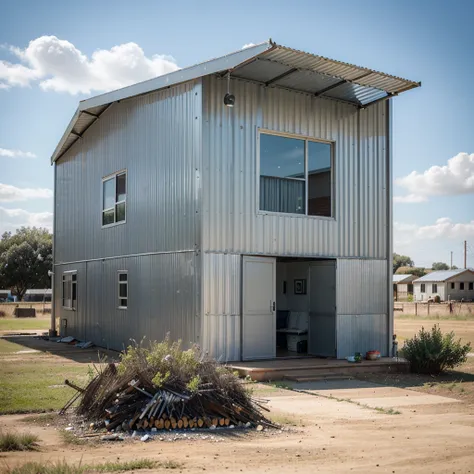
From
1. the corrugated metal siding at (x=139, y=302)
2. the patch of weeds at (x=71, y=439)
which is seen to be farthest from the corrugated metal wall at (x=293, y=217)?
the patch of weeds at (x=71, y=439)

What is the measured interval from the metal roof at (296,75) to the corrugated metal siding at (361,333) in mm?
5324

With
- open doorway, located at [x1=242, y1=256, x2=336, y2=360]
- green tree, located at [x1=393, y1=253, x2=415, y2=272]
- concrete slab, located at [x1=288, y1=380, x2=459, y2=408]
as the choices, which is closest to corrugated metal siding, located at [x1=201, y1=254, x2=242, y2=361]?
open doorway, located at [x1=242, y1=256, x2=336, y2=360]

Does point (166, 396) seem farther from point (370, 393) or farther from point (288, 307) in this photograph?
point (288, 307)

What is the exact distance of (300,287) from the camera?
17250 millimetres

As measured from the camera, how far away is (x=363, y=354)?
51.7 feet

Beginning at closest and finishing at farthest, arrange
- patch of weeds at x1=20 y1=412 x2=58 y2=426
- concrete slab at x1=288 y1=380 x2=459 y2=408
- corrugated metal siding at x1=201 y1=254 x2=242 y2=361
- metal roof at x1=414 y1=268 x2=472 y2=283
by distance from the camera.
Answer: patch of weeds at x1=20 y1=412 x2=58 y2=426
concrete slab at x1=288 y1=380 x2=459 y2=408
corrugated metal siding at x1=201 y1=254 x2=242 y2=361
metal roof at x1=414 y1=268 x2=472 y2=283

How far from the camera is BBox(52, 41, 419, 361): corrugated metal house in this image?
13922mm

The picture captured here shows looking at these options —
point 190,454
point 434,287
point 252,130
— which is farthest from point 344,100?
point 434,287

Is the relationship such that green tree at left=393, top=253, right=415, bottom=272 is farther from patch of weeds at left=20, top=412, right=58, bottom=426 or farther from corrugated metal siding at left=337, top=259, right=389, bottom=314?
patch of weeds at left=20, top=412, right=58, bottom=426

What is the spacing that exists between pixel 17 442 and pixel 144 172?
1028cm

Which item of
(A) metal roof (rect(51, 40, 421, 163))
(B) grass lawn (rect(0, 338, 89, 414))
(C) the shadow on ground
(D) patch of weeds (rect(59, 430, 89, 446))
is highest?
(A) metal roof (rect(51, 40, 421, 163))

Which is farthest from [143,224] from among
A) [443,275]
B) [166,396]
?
[443,275]

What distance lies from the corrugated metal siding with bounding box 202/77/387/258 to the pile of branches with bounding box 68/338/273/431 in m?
5.42

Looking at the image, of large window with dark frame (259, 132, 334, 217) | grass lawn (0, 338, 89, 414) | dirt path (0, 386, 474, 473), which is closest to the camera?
dirt path (0, 386, 474, 473)
